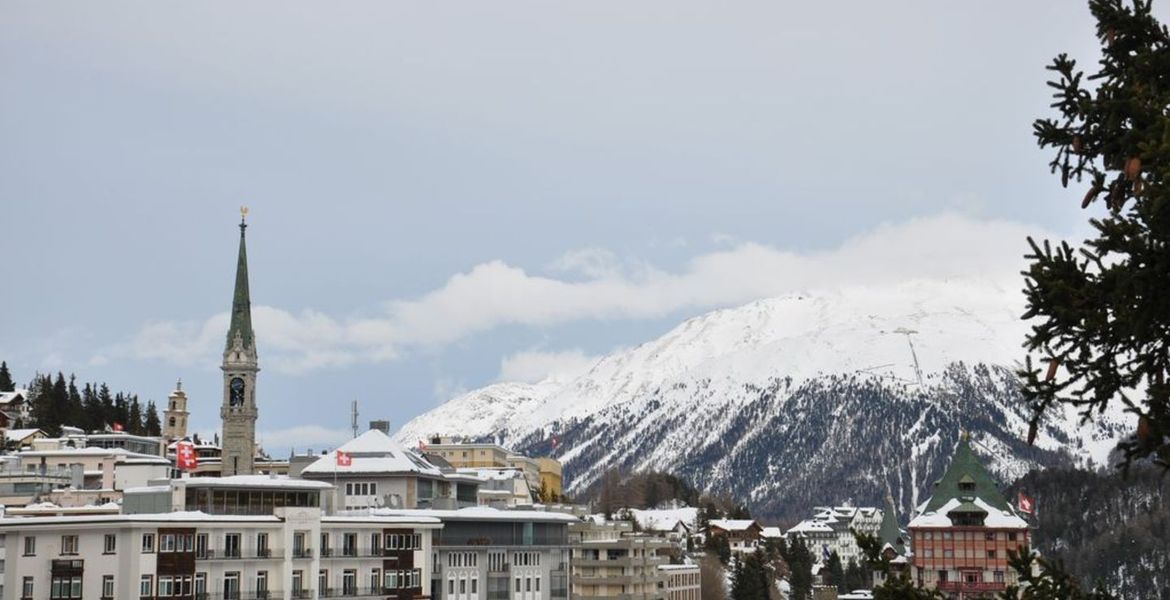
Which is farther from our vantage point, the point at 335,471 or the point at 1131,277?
the point at 335,471

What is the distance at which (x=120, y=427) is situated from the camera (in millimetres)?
199000

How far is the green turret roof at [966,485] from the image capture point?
163 m

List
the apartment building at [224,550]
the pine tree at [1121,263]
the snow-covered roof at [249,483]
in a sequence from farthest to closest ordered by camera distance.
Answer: the snow-covered roof at [249,483] < the apartment building at [224,550] < the pine tree at [1121,263]

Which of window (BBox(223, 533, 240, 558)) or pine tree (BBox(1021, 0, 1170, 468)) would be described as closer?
pine tree (BBox(1021, 0, 1170, 468))

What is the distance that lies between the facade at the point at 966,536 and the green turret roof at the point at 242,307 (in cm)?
7674

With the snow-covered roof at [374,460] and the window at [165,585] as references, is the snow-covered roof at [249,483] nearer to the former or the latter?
the window at [165,585]

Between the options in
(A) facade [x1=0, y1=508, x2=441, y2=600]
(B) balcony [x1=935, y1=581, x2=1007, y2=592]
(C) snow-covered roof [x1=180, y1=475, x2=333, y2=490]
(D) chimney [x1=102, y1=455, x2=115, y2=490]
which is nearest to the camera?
(A) facade [x1=0, y1=508, x2=441, y2=600]

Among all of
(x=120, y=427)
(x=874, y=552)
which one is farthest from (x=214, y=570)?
(x=120, y=427)

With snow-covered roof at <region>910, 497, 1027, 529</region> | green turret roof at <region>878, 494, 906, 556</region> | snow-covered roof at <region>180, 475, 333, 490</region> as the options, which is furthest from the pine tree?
green turret roof at <region>878, 494, 906, 556</region>

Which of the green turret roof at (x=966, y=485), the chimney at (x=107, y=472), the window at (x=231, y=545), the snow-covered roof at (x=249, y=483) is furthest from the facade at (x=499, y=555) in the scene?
the green turret roof at (x=966, y=485)

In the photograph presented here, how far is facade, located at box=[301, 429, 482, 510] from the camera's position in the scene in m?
124

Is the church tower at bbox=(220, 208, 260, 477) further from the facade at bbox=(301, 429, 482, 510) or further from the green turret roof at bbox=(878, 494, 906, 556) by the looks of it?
the green turret roof at bbox=(878, 494, 906, 556)

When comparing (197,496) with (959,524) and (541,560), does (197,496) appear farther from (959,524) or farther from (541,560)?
(959,524)

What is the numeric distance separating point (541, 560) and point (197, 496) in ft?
104
